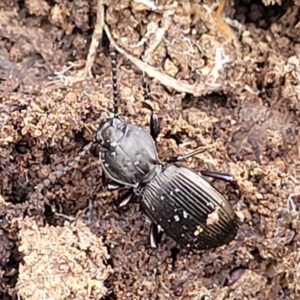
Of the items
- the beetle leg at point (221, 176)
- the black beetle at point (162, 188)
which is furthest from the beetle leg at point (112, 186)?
the beetle leg at point (221, 176)

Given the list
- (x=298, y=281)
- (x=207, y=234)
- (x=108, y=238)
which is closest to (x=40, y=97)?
(x=108, y=238)

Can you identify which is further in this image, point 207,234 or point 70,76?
point 70,76

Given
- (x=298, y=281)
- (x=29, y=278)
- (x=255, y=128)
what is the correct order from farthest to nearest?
(x=255, y=128), (x=298, y=281), (x=29, y=278)

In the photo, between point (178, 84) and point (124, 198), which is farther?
point (178, 84)

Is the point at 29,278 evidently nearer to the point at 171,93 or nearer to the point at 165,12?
the point at 171,93

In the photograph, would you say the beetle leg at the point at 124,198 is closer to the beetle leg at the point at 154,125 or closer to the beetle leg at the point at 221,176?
the beetle leg at the point at 154,125

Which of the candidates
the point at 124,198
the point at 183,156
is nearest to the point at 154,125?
the point at 183,156

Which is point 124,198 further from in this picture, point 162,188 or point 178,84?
point 178,84

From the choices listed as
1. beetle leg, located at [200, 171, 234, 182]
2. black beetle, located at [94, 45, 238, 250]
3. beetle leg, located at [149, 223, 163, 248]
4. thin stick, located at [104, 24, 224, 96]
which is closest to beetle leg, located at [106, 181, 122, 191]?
black beetle, located at [94, 45, 238, 250]
